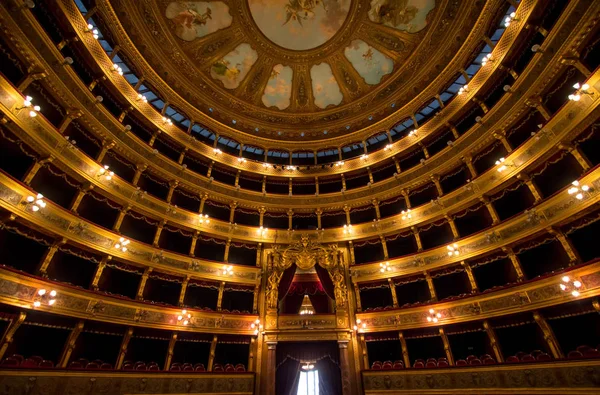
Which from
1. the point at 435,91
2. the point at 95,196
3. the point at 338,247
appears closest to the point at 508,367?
the point at 338,247

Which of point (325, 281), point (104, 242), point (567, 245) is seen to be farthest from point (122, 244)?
point (567, 245)

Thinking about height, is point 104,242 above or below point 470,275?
above

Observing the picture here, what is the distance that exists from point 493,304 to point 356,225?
798cm

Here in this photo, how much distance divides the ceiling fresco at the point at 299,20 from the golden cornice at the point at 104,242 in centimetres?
1584

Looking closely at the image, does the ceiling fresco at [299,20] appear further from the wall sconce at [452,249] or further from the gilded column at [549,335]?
the gilded column at [549,335]

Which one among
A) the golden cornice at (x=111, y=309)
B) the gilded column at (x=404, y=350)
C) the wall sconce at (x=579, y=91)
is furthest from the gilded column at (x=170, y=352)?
the wall sconce at (x=579, y=91)

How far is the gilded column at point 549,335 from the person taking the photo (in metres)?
10.2

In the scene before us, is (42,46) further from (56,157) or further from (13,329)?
(13,329)

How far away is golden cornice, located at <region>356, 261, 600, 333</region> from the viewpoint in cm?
961

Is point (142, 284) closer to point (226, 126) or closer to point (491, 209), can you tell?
point (226, 126)

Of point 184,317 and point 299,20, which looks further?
point 299,20

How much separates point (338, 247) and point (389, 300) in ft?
13.7

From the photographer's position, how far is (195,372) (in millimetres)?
12281

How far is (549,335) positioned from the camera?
10.5 metres
